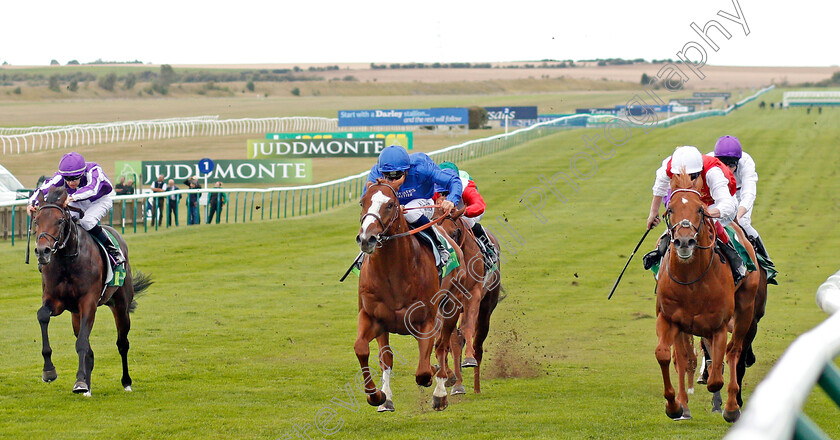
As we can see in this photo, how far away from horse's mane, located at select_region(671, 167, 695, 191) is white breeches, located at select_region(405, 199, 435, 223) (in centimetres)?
180

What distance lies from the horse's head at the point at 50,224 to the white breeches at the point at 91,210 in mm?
438

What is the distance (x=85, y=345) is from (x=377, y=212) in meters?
3.06

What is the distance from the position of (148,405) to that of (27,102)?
71097mm

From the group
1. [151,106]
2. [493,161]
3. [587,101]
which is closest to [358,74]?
[587,101]

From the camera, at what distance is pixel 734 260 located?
7355 mm

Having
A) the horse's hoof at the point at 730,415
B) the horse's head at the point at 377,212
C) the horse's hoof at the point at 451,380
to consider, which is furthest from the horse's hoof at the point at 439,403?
the horse's hoof at the point at 730,415

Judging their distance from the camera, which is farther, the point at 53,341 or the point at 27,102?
the point at 27,102

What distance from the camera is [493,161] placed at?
34125 millimetres

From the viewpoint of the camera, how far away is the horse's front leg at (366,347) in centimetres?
693

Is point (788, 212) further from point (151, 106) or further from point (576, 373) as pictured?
point (151, 106)

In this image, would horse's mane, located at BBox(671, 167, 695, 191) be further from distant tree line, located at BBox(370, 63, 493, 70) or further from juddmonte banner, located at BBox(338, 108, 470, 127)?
distant tree line, located at BBox(370, 63, 493, 70)

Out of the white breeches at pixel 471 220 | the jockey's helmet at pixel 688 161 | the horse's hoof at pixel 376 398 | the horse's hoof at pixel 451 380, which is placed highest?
the jockey's helmet at pixel 688 161

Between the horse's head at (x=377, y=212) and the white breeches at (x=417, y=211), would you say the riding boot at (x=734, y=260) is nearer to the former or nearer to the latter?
the white breeches at (x=417, y=211)

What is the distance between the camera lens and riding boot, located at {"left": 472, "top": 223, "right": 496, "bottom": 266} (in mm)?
9125
